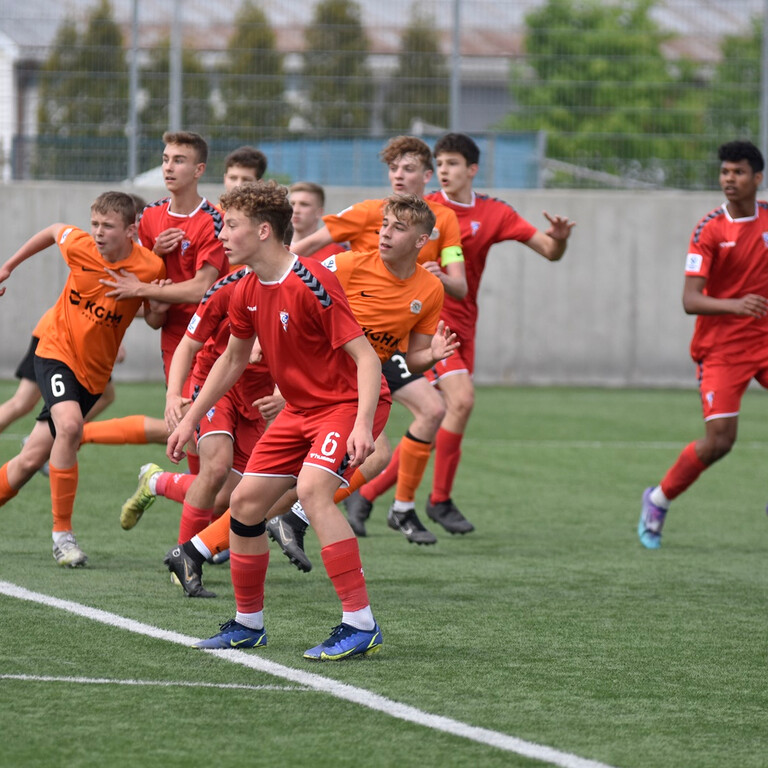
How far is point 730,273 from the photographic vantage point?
8203 mm

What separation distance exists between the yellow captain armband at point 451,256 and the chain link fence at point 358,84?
9449 mm

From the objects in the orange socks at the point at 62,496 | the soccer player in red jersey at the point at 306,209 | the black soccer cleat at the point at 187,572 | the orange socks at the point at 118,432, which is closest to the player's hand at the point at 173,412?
the black soccer cleat at the point at 187,572

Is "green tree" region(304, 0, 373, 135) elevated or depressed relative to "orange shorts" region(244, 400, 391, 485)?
elevated

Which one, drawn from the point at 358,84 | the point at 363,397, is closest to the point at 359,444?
the point at 363,397

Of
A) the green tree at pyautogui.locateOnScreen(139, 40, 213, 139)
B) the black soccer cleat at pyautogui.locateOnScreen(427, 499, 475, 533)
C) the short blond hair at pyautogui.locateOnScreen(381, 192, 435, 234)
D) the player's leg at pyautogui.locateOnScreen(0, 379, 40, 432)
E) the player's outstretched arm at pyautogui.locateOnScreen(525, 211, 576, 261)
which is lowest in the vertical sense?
the black soccer cleat at pyautogui.locateOnScreen(427, 499, 475, 533)

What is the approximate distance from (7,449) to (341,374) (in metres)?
6.55

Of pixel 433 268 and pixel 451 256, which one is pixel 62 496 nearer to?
pixel 433 268

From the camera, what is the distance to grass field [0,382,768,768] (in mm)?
3928

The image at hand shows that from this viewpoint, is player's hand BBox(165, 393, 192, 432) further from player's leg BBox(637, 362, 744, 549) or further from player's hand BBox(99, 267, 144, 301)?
player's leg BBox(637, 362, 744, 549)

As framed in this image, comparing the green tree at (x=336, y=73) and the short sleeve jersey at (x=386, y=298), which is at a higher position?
the green tree at (x=336, y=73)

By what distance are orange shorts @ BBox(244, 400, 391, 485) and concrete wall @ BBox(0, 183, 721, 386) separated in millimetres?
12831

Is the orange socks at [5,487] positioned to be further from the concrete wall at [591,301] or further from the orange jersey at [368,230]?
the concrete wall at [591,301]

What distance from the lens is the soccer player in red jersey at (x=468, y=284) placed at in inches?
331

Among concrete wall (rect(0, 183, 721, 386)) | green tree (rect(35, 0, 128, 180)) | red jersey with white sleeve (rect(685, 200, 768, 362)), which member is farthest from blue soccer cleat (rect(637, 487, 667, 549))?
green tree (rect(35, 0, 128, 180))
